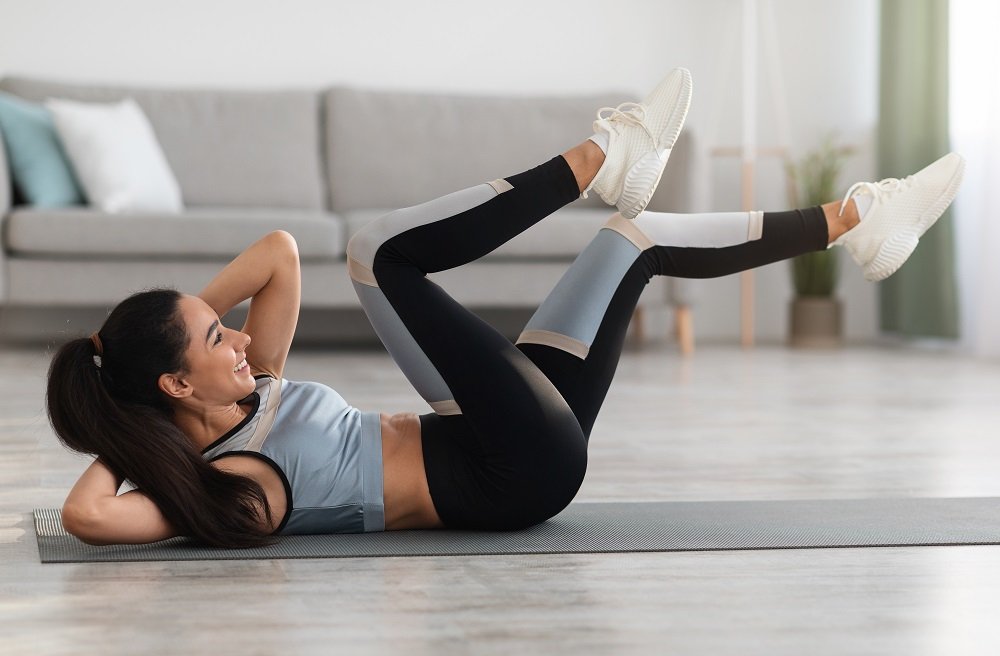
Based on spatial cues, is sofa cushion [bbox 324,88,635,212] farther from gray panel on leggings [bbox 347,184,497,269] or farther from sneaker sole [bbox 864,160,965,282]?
gray panel on leggings [bbox 347,184,497,269]

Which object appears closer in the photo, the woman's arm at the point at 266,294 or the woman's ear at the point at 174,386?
the woman's ear at the point at 174,386

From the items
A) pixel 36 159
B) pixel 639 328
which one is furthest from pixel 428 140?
pixel 36 159

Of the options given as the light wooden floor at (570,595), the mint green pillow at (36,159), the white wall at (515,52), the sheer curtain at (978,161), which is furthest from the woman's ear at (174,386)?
the white wall at (515,52)

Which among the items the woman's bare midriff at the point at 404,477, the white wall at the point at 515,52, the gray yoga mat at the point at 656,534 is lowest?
the gray yoga mat at the point at 656,534

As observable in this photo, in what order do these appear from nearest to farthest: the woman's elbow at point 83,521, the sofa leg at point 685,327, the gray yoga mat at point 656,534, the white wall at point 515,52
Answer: the woman's elbow at point 83,521 → the gray yoga mat at point 656,534 → the sofa leg at point 685,327 → the white wall at point 515,52

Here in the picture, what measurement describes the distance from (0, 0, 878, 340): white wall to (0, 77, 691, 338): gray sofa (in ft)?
0.99

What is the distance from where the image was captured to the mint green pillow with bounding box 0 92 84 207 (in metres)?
4.49

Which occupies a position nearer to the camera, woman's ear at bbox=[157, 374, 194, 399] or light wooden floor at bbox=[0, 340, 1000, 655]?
light wooden floor at bbox=[0, 340, 1000, 655]

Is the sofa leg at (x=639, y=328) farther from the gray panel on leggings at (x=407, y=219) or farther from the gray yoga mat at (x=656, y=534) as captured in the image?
the gray panel on leggings at (x=407, y=219)

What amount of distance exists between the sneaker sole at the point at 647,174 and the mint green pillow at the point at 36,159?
3200 millimetres

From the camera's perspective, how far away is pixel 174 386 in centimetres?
160

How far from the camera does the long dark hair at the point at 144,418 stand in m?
1.56

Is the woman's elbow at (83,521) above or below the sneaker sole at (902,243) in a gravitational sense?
below

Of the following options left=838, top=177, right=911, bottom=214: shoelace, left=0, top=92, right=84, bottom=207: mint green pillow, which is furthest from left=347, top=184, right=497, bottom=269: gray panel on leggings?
left=0, top=92, right=84, bottom=207: mint green pillow
